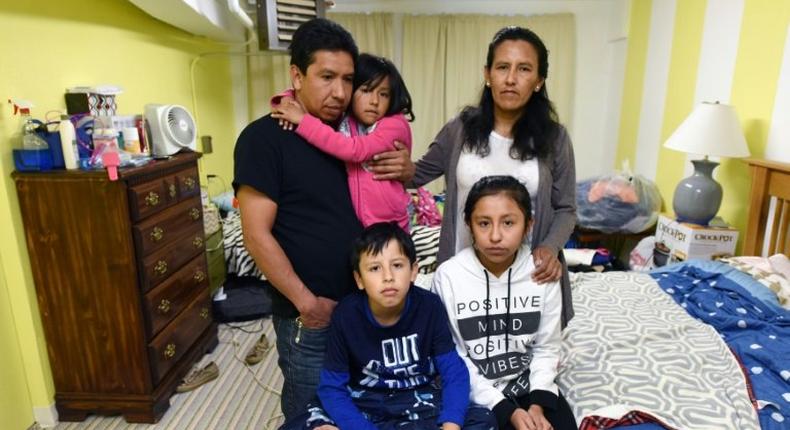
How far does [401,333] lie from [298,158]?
0.51 metres

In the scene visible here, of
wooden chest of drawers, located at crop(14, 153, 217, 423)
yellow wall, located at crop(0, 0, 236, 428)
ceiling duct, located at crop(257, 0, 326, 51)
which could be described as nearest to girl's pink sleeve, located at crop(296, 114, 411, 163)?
wooden chest of drawers, located at crop(14, 153, 217, 423)

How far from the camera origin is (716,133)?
2502mm

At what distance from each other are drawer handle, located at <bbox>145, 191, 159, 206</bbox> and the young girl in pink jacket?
1.18m

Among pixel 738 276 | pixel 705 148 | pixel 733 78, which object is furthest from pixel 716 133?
pixel 738 276

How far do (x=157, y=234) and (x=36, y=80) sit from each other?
0.79 meters

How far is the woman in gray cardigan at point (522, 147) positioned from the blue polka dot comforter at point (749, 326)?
71cm

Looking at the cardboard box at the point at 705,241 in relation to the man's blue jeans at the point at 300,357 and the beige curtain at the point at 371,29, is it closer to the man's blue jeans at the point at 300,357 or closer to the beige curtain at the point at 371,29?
the man's blue jeans at the point at 300,357

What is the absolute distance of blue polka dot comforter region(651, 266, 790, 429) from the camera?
146 cm

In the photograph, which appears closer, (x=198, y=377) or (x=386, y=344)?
(x=386, y=344)

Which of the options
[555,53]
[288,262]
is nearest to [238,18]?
[555,53]

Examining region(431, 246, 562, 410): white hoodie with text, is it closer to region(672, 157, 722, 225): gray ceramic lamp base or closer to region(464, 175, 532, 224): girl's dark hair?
region(464, 175, 532, 224): girl's dark hair

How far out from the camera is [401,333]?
1.22 meters

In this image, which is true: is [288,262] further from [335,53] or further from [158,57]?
[158,57]

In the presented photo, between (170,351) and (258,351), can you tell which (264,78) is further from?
(170,351)
